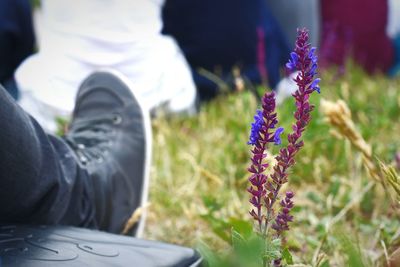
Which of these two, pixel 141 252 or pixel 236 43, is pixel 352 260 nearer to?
pixel 141 252

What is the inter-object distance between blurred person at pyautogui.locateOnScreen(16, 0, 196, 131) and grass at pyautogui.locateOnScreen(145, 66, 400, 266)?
0.65 feet

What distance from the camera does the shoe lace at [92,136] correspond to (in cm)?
146

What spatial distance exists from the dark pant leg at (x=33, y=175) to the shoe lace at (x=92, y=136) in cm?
18

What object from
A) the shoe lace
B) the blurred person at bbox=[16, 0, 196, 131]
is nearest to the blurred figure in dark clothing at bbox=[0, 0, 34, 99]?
the blurred person at bbox=[16, 0, 196, 131]

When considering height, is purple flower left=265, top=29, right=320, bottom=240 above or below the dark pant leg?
above

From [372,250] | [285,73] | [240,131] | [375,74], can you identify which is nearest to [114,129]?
[240,131]

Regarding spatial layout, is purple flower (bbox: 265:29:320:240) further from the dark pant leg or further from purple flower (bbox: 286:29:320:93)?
the dark pant leg

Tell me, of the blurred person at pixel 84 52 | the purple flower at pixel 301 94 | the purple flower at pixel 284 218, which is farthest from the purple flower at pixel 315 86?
the blurred person at pixel 84 52

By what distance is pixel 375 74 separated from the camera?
2879mm

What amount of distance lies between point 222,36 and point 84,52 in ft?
1.50

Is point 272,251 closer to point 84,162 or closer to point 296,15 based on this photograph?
point 84,162

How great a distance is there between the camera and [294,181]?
177cm

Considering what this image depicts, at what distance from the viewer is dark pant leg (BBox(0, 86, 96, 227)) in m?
1.01

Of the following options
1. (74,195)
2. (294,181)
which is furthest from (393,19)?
(74,195)
